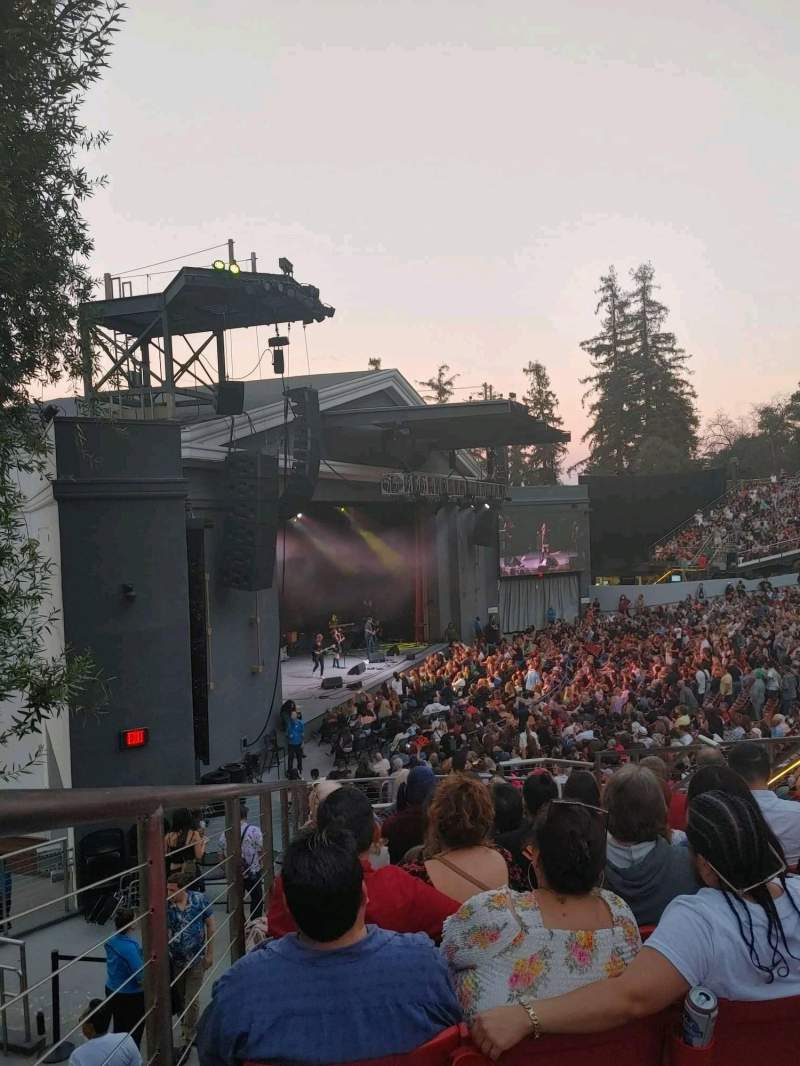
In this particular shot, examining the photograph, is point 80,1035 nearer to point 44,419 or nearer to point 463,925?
point 463,925

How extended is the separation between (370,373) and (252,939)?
19548 mm

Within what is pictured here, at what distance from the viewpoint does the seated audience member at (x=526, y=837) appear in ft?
9.77

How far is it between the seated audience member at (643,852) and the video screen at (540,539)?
1080 inches

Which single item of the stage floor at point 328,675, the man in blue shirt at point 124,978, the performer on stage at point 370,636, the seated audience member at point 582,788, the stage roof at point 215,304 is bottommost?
the stage floor at point 328,675

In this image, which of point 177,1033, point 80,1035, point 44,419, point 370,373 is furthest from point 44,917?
point 370,373

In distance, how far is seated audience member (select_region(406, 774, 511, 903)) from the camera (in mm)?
2668

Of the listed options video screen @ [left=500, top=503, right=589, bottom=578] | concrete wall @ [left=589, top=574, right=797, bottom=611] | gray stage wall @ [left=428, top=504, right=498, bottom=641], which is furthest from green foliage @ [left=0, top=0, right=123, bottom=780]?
concrete wall @ [left=589, top=574, right=797, bottom=611]

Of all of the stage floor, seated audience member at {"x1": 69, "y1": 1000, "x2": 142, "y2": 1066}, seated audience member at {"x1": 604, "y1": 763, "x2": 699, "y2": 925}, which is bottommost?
the stage floor

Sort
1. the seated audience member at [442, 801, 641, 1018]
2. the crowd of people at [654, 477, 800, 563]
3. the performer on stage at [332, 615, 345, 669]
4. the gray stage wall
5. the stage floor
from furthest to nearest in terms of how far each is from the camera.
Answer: the crowd of people at [654, 477, 800, 563], the gray stage wall, the performer on stage at [332, 615, 345, 669], the stage floor, the seated audience member at [442, 801, 641, 1018]

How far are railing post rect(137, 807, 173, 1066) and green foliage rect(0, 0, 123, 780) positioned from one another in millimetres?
4124

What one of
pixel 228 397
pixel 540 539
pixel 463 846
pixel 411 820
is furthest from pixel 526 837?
pixel 540 539

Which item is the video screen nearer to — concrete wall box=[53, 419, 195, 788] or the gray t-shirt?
concrete wall box=[53, 419, 195, 788]

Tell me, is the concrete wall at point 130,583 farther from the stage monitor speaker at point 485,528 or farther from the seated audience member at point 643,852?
the stage monitor speaker at point 485,528

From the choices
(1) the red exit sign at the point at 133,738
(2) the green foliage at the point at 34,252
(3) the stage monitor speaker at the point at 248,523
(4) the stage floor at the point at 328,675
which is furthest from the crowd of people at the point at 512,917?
(4) the stage floor at the point at 328,675
